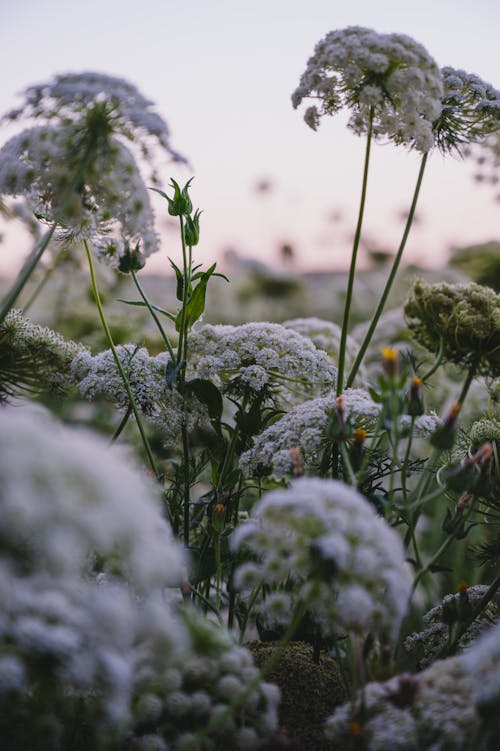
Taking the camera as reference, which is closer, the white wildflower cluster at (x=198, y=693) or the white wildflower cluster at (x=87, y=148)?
the white wildflower cluster at (x=198, y=693)

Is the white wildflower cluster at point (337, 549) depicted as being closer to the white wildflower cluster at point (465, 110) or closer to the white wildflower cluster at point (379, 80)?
the white wildflower cluster at point (379, 80)

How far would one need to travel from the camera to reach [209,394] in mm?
1956

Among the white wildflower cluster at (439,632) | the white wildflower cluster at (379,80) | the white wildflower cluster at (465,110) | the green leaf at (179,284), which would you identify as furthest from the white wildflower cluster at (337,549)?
the white wildflower cluster at (465,110)

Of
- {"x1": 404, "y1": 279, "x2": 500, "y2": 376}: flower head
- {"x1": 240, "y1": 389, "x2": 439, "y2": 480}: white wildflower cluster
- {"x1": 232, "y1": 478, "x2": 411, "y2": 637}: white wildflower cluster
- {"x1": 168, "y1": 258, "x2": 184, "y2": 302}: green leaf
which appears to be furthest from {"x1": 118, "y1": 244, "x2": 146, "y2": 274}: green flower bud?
{"x1": 232, "y1": 478, "x2": 411, "y2": 637}: white wildflower cluster

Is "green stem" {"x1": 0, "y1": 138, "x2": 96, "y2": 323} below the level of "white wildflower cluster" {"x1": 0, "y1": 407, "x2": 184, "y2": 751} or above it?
above

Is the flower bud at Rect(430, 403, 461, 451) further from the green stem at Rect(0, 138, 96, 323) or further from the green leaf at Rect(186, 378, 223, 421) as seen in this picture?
the green stem at Rect(0, 138, 96, 323)

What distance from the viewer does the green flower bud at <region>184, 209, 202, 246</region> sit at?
1983mm

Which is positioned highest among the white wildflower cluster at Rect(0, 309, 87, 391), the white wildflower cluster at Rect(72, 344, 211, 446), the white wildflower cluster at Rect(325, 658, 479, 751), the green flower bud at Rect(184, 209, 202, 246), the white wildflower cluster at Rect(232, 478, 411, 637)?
the green flower bud at Rect(184, 209, 202, 246)

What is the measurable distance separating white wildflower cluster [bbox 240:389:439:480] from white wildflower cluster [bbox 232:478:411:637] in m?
0.51

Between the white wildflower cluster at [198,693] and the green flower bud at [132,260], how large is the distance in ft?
3.62

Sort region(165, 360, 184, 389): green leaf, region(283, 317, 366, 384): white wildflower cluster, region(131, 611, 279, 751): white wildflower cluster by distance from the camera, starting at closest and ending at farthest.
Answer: region(131, 611, 279, 751): white wildflower cluster
region(165, 360, 184, 389): green leaf
region(283, 317, 366, 384): white wildflower cluster

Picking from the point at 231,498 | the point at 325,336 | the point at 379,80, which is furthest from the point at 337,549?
the point at 325,336

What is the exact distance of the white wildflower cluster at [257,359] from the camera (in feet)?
6.68

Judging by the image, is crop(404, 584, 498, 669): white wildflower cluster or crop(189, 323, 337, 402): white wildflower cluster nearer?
crop(404, 584, 498, 669): white wildflower cluster
